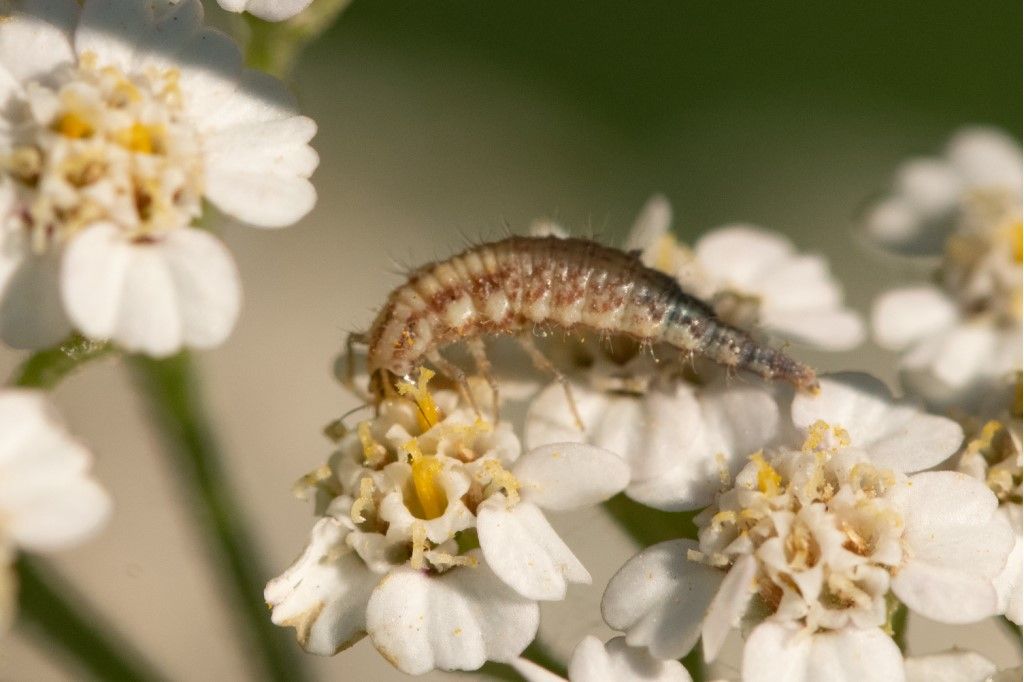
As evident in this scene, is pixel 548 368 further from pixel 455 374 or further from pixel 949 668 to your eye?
pixel 949 668

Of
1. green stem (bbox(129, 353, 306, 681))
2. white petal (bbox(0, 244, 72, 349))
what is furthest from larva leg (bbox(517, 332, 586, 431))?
white petal (bbox(0, 244, 72, 349))

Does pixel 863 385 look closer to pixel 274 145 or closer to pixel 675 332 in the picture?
pixel 675 332

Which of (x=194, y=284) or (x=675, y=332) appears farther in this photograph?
(x=675, y=332)

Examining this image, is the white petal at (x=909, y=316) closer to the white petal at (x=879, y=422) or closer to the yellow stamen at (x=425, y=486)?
the white petal at (x=879, y=422)

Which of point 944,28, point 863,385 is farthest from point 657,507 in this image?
point 944,28

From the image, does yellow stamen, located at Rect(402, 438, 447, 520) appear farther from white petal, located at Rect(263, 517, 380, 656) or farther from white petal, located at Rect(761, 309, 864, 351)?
white petal, located at Rect(761, 309, 864, 351)

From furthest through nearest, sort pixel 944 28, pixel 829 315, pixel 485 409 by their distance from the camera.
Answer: pixel 944 28, pixel 829 315, pixel 485 409
